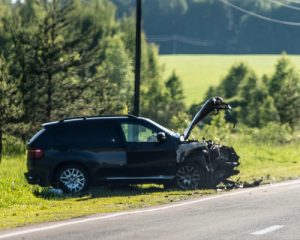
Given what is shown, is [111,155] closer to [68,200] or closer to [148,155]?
[148,155]

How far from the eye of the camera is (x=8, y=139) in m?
41.8

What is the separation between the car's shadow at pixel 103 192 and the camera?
Result: 54.1 ft

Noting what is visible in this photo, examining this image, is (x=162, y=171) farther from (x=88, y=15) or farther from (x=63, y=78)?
(x=88, y=15)

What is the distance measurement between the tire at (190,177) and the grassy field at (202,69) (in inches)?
4375

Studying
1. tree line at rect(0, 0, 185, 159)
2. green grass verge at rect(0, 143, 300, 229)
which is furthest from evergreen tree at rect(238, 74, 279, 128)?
green grass verge at rect(0, 143, 300, 229)

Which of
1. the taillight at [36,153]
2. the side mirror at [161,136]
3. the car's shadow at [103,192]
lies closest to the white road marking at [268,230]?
the car's shadow at [103,192]

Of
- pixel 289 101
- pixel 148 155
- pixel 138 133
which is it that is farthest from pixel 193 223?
pixel 289 101

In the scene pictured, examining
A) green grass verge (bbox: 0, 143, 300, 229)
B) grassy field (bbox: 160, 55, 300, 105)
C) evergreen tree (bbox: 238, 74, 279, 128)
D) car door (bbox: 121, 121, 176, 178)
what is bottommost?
green grass verge (bbox: 0, 143, 300, 229)

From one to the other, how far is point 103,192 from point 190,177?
201 centimetres

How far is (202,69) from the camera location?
172875mm

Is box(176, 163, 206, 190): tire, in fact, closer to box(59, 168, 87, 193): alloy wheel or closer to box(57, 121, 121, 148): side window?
box(57, 121, 121, 148): side window

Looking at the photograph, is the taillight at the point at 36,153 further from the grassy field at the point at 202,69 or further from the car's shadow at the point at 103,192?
the grassy field at the point at 202,69

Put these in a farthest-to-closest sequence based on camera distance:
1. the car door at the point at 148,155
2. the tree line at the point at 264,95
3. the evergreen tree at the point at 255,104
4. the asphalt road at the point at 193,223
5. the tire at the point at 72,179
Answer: the evergreen tree at the point at 255,104
the tree line at the point at 264,95
the car door at the point at 148,155
the tire at the point at 72,179
the asphalt road at the point at 193,223

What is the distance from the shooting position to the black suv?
17.3 metres
